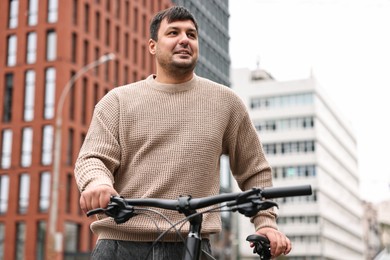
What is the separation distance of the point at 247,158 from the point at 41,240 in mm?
44285

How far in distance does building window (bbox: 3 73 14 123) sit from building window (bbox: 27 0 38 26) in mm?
3533

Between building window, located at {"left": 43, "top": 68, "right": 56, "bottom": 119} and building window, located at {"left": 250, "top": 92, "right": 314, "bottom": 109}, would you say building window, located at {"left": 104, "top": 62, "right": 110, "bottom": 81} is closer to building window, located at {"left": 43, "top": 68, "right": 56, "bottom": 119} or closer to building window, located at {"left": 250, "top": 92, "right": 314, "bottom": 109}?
building window, located at {"left": 43, "top": 68, "right": 56, "bottom": 119}

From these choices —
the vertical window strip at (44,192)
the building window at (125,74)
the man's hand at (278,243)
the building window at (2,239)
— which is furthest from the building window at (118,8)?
the man's hand at (278,243)

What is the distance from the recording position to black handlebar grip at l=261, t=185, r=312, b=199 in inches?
86.4

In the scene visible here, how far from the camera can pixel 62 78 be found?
4716cm

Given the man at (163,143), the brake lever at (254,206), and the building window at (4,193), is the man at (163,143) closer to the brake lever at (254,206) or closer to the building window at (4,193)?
the brake lever at (254,206)

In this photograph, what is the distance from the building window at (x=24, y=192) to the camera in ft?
153

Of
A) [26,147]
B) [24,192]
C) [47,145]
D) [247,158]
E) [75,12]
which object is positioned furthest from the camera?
[75,12]

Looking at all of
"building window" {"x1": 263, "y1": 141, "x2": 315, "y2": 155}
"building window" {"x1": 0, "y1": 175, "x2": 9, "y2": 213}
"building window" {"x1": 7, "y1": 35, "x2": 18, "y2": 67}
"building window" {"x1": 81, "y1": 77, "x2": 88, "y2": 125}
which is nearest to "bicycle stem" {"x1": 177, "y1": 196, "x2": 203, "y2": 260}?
"building window" {"x1": 0, "y1": 175, "x2": 9, "y2": 213}

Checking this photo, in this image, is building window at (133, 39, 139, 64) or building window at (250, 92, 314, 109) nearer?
building window at (133, 39, 139, 64)

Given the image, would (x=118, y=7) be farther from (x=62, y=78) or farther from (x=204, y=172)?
(x=204, y=172)

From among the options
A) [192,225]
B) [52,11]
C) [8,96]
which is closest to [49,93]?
[8,96]

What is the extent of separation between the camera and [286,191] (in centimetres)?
222

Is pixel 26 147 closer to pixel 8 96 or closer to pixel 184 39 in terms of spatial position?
pixel 8 96
